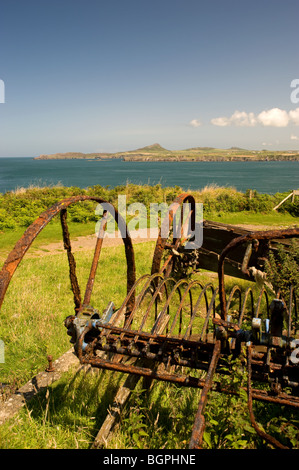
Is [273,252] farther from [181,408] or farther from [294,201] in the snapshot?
[294,201]

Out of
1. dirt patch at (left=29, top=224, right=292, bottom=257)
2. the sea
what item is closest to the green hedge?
the sea

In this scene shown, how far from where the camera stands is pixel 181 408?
259 cm

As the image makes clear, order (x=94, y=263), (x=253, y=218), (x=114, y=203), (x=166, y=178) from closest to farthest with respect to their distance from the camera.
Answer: (x=94, y=263), (x=253, y=218), (x=114, y=203), (x=166, y=178)

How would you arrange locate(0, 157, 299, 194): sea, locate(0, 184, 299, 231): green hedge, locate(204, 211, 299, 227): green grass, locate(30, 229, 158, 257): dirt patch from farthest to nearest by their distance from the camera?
locate(0, 157, 299, 194): sea
locate(0, 184, 299, 231): green hedge
locate(204, 211, 299, 227): green grass
locate(30, 229, 158, 257): dirt patch

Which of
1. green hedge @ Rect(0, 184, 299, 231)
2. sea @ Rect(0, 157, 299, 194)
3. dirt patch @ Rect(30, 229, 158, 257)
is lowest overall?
dirt patch @ Rect(30, 229, 158, 257)

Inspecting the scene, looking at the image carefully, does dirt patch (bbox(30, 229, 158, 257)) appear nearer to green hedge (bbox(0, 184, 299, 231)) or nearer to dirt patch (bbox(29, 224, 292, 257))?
dirt patch (bbox(29, 224, 292, 257))

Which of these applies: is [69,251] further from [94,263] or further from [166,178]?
[166,178]

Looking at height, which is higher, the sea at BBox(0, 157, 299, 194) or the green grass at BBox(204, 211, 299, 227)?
the sea at BBox(0, 157, 299, 194)

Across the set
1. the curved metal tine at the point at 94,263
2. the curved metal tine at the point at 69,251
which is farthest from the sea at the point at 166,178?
the curved metal tine at the point at 69,251

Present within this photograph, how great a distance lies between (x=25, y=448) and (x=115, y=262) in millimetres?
5626

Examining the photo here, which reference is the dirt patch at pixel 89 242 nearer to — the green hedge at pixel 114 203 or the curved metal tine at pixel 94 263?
the green hedge at pixel 114 203

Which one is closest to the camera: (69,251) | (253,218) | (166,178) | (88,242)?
(69,251)

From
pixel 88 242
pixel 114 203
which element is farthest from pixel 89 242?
pixel 114 203
